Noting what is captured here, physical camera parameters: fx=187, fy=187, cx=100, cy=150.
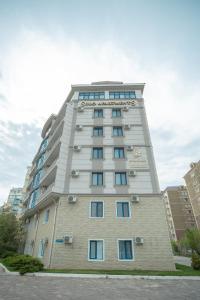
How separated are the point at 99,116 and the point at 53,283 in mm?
18523

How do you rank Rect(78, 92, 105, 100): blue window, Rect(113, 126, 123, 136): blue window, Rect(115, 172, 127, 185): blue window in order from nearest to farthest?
Rect(115, 172, 127, 185): blue window
Rect(113, 126, 123, 136): blue window
Rect(78, 92, 105, 100): blue window

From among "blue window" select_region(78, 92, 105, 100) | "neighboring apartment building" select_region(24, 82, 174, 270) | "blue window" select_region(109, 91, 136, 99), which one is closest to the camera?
"neighboring apartment building" select_region(24, 82, 174, 270)

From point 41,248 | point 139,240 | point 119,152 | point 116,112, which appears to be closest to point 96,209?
point 139,240

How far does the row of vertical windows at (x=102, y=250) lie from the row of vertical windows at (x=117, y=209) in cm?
215

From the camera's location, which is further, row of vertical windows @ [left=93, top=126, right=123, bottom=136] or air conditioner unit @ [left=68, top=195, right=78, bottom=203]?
row of vertical windows @ [left=93, top=126, right=123, bottom=136]

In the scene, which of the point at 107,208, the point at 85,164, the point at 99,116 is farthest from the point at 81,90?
the point at 107,208

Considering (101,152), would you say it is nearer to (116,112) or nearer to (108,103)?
(116,112)

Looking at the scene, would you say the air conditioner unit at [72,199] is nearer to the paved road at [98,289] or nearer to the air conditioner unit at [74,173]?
the air conditioner unit at [74,173]

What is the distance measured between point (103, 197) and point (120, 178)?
2676 mm

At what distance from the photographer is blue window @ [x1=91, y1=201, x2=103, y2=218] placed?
1725cm

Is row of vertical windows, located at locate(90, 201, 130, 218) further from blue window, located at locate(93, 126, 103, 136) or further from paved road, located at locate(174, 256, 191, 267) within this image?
paved road, located at locate(174, 256, 191, 267)

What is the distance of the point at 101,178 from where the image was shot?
19391 mm

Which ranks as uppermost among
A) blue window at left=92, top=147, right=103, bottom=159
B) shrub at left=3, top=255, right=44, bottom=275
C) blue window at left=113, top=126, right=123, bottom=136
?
blue window at left=113, top=126, right=123, bottom=136

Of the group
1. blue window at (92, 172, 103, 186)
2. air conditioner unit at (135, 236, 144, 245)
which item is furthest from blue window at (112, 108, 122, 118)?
air conditioner unit at (135, 236, 144, 245)
